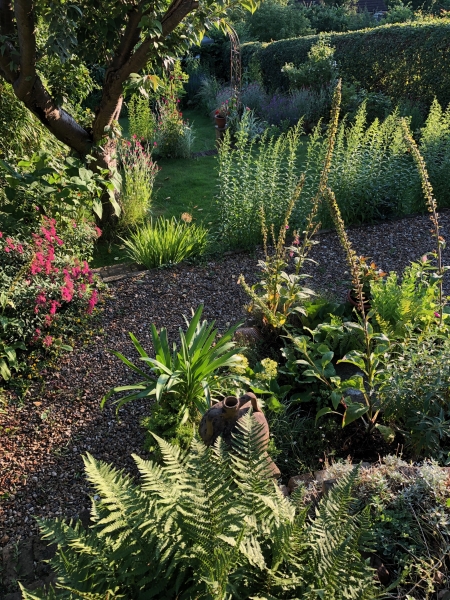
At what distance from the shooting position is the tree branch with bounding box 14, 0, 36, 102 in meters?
3.41

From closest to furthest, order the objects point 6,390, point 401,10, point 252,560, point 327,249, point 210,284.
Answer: point 252,560 → point 6,390 → point 210,284 → point 327,249 → point 401,10

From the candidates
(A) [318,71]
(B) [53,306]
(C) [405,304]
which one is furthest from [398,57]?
(B) [53,306]

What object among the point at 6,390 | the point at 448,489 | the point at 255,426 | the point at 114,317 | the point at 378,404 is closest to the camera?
the point at 255,426

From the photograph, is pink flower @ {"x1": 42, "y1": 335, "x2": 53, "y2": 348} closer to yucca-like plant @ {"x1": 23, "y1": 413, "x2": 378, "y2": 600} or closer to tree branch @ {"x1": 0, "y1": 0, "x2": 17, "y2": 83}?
yucca-like plant @ {"x1": 23, "y1": 413, "x2": 378, "y2": 600}

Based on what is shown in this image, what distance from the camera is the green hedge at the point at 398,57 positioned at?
8727 mm

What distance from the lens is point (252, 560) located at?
1.32 metres

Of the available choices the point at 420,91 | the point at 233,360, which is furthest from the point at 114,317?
the point at 420,91

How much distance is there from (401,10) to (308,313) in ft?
53.8

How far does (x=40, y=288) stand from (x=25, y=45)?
75.5 inches

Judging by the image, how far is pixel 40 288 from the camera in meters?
3.38

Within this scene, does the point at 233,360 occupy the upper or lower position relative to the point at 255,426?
lower

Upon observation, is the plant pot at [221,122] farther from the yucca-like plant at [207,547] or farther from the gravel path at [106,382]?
the yucca-like plant at [207,547]

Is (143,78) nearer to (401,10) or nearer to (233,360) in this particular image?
(233,360)

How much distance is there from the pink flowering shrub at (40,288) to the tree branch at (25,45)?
1.11m
